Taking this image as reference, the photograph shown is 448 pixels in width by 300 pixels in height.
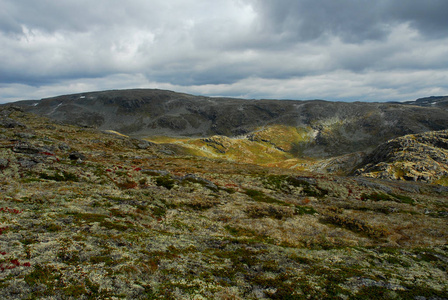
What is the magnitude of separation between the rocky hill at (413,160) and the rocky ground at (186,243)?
411 feet

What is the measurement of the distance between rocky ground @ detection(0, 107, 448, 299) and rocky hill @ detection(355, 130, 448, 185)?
411 ft

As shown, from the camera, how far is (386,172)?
490 ft

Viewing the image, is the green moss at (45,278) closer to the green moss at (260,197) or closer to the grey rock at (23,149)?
the green moss at (260,197)

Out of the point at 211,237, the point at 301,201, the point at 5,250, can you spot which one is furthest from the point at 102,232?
the point at 301,201

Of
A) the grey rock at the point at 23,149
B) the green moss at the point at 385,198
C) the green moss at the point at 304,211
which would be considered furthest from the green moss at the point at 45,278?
the green moss at the point at 385,198

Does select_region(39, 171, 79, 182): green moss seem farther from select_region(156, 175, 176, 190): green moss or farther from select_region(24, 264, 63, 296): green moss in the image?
select_region(24, 264, 63, 296): green moss

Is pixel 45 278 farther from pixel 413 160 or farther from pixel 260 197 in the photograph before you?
pixel 413 160

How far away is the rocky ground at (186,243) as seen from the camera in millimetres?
14742

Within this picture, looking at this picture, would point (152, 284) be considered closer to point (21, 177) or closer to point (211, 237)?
point (211, 237)

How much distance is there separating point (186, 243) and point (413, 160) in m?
203

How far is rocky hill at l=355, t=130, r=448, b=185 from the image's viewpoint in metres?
148

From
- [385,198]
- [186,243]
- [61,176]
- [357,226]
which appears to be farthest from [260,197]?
[385,198]

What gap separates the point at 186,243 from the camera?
23641 mm

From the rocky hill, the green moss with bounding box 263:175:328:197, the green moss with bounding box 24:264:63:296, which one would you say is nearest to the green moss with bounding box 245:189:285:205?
the green moss with bounding box 263:175:328:197
